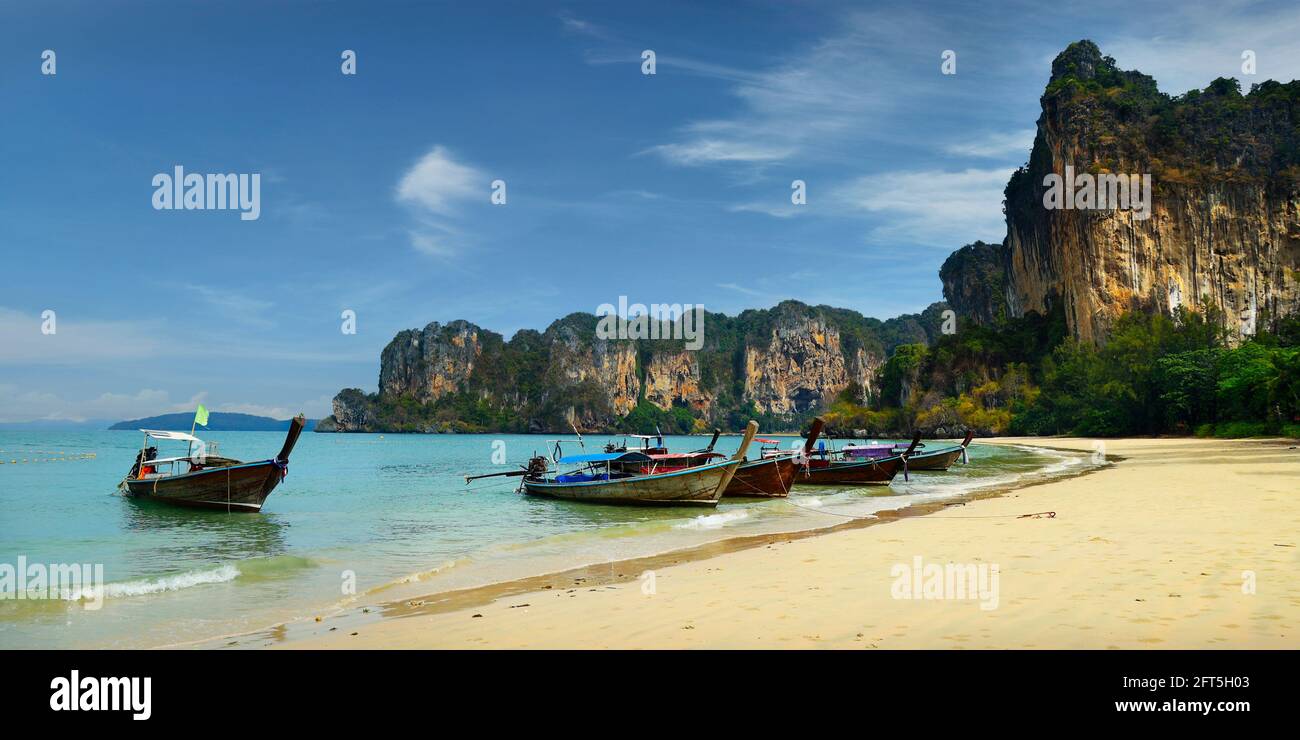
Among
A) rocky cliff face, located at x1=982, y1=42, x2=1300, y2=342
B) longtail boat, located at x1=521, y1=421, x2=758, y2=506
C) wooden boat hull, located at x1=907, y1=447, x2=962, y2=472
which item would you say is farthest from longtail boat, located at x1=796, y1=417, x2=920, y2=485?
rocky cliff face, located at x1=982, y1=42, x2=1300, y2=342

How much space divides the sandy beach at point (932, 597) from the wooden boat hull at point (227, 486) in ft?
44.8

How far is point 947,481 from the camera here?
31766 millimetres

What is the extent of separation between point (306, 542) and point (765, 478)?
14.1 meters

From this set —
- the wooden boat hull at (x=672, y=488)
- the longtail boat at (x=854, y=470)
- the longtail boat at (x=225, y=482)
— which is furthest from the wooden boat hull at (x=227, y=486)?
the longtail boat at (x=854, y=470)

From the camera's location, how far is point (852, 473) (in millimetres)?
30688

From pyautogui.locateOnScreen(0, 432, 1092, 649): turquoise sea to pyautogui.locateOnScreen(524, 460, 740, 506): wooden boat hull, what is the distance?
21.0 inches

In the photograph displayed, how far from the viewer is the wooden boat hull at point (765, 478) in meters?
24.9

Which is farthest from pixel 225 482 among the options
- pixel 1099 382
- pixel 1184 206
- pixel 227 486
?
pixel 1184 206

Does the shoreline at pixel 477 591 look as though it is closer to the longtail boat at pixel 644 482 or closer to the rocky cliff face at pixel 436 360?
the longtail boat at pixel 644 482

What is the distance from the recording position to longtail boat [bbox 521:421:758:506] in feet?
72.1

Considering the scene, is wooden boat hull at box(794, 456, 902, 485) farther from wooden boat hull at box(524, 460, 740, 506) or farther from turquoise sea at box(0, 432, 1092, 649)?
wooden boat hull at box(524, 460, 740, 506)

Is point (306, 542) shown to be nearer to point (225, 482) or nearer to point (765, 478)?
point (225, 482)

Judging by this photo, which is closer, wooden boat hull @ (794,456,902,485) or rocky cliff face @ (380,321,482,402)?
wooden boat hull @ (794,456,902,485)
